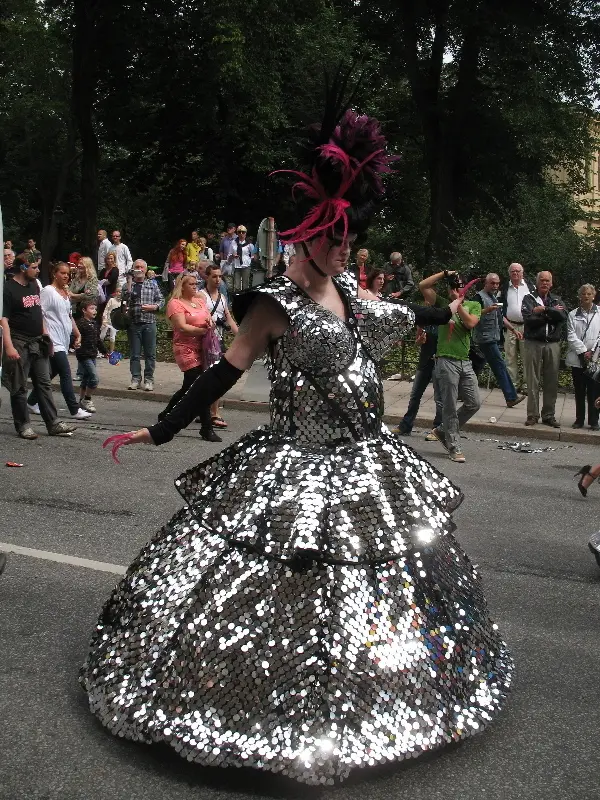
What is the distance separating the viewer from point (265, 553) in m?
3.65

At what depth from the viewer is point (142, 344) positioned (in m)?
15.9

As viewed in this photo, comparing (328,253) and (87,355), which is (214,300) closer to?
(87,355)

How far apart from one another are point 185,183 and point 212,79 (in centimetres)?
591

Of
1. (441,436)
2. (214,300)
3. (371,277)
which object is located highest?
(371,277)

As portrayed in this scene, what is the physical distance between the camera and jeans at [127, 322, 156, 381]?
1546 centimetres

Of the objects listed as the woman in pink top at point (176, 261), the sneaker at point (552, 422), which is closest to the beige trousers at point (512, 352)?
the sneaker at point (552, 422)

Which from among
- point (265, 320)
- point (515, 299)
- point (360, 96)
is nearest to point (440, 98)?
point (360, 96)

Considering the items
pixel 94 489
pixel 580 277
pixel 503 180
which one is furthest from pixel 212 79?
pixel 94 489

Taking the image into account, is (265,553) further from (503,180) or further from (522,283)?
(503,180)

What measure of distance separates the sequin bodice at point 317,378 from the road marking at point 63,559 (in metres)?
2.51

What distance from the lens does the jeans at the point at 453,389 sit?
11164 millimetres

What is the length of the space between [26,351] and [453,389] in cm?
434

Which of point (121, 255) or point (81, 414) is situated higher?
point (121, 255)

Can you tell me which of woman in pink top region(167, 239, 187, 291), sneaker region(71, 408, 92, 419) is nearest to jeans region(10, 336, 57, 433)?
sneaker region(71, 408, 92, 419)
